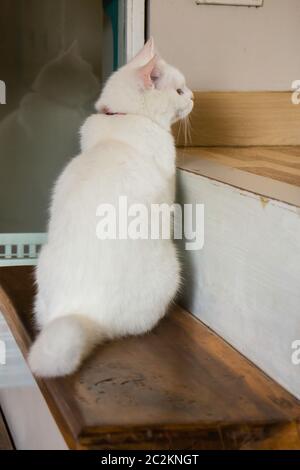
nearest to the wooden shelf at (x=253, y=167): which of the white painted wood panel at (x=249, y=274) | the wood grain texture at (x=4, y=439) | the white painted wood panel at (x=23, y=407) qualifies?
the white painted wood panel at (x=249, y=274)

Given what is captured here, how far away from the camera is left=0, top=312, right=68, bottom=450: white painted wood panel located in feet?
3.77

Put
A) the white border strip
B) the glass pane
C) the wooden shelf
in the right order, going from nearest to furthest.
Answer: the wooden shelf < the white border strip < the glass pane

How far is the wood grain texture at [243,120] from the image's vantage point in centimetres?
180

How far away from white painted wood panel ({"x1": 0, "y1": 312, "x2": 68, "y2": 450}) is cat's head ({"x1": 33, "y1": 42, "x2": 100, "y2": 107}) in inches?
28.4

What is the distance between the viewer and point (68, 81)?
200 centimetres

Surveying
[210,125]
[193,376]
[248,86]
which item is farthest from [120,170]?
[248,86]

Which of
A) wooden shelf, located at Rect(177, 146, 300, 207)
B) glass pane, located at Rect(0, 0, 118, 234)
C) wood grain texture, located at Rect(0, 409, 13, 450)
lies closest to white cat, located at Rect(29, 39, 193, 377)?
wooden shelf, located at Rect(177, 146, 300, 207)

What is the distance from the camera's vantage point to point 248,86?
1.88 metres

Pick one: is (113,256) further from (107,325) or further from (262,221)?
(262,221)

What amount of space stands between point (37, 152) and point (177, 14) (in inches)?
23.4

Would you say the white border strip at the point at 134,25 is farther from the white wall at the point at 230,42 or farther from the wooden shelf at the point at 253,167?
the wooden shelf at the point at 253,167

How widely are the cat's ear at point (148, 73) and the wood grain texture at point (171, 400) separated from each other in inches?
20.9

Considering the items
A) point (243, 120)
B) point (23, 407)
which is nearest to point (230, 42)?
point (243, 120)

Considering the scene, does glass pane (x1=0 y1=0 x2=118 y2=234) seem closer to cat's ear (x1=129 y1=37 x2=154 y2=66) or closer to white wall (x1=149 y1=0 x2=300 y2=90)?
white wall (x1=149 y1=0 x2=300 y2=90)
